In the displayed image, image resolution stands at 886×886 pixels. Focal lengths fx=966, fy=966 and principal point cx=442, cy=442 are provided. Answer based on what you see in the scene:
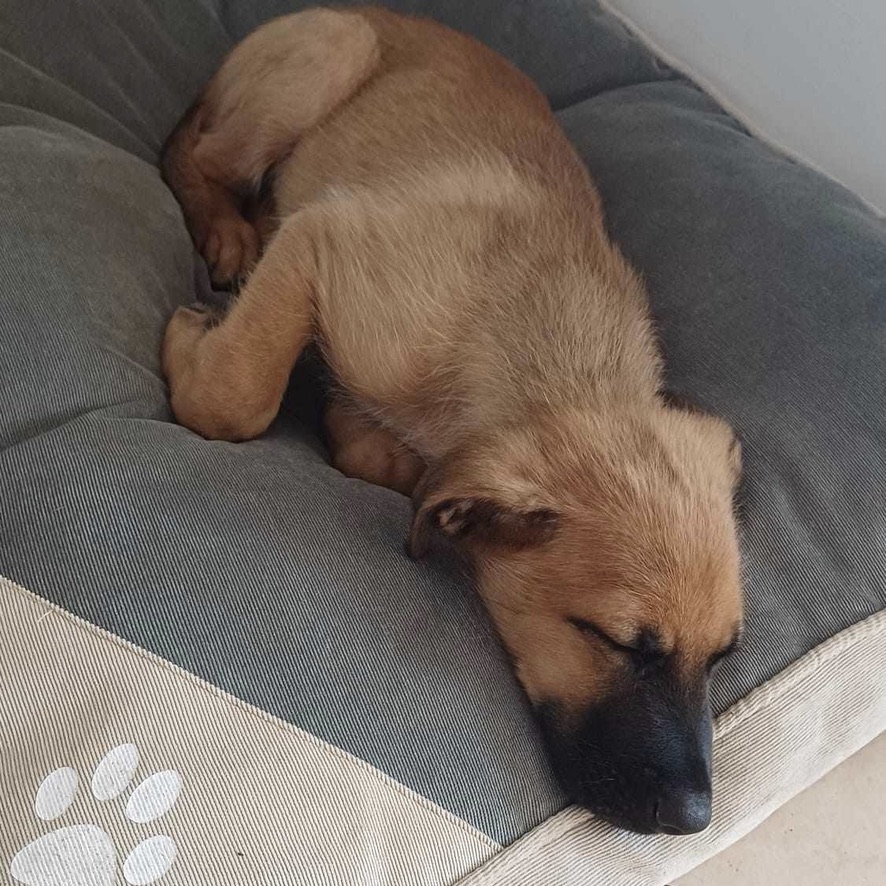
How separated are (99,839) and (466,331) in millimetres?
997

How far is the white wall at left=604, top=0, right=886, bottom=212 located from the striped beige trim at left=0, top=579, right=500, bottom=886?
79.2 inches

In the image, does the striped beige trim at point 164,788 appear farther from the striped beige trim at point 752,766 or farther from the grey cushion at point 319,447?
the striped beige trim at point 752,766

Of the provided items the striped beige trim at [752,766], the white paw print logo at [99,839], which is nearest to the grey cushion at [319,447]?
the striped beige trim at [752,766]

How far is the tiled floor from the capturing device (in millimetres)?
1928

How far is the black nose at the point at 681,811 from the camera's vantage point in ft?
4.17

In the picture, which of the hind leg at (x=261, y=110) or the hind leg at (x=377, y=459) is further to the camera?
the hind leg at (x=261, y=110)

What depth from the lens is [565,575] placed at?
1394 millimetres

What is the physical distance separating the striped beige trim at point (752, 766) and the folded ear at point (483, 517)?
1.27ft

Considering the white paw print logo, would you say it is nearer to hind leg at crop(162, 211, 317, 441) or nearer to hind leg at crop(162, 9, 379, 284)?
hind leg at crop(162, 211, 317, 441)

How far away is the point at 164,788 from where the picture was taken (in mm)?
1062

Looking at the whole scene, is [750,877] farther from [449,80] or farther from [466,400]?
[449,80]

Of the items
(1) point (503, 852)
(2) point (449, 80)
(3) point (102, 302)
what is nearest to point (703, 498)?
(1) point (503, 852)

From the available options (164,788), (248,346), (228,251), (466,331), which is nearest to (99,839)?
(164,788)

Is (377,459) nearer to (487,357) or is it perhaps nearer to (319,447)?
(319,447)
